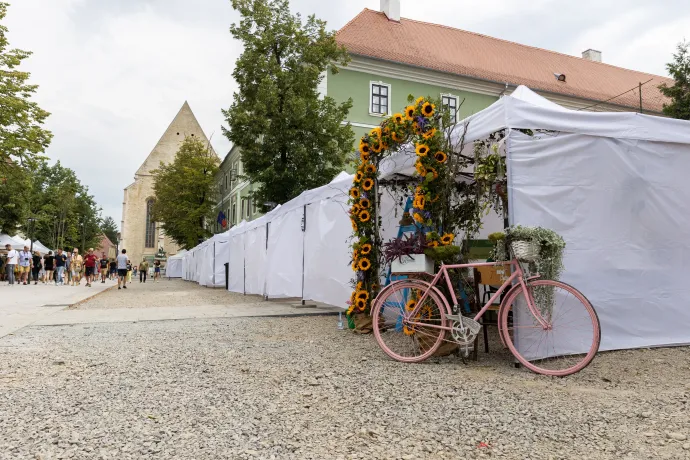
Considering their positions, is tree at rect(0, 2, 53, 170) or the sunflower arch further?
tree at rect(0, 2, 53, 170)

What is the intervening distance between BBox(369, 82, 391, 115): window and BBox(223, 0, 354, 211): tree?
5.98 meters

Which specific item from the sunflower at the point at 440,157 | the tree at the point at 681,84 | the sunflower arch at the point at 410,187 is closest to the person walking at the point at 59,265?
the sunflower arch at the point at 410,187

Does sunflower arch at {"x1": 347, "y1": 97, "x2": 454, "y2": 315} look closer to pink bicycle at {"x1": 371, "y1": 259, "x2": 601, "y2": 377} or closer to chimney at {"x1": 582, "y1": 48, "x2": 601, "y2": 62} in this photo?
pink bicycle at {"x1": 371, "y1": 259, "x2": 601, "y2": 377}

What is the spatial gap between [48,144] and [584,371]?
25890mm

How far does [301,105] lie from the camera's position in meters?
20.3

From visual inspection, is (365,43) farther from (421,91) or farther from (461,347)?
(461,347)

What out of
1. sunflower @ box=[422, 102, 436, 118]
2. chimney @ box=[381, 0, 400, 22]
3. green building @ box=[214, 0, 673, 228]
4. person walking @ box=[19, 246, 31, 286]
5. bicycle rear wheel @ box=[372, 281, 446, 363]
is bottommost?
bicycle rear wheel @ box=[372, 281, 446, 363]

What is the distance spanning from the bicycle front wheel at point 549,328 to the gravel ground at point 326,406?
0.69ft

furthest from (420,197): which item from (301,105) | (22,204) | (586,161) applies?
(22,204)

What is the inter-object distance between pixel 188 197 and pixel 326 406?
40.9 m

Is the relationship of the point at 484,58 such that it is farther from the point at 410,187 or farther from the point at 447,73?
the point at 410,187

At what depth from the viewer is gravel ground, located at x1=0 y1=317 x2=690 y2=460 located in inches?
104

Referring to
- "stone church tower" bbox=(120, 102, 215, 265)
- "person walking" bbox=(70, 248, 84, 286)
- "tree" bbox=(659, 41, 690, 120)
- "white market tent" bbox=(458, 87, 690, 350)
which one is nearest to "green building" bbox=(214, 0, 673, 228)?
"tree" bbox=(659, 41, 690, 120)

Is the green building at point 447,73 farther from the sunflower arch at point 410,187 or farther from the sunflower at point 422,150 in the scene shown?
the sunflower at point 422,150
